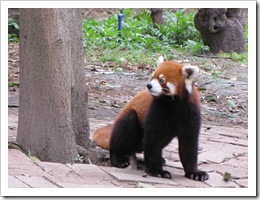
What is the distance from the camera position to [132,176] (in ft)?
15.2

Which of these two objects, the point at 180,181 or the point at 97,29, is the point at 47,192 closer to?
Result: the point at 180,181

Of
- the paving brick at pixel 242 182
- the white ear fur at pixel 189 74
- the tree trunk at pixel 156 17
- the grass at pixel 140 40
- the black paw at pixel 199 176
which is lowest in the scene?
the paving brick at pixel 242 182

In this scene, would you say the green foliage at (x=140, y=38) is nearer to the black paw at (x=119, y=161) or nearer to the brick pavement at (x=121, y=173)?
the brick pavement at (x=121, y=173)

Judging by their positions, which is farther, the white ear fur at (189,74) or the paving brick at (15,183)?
the white ear fur at (189,74)

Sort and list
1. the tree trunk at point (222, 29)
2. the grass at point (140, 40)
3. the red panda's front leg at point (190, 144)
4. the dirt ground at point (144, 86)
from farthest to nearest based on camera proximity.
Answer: the tree trunk at point (222, 29) < the grass at point (140, 40) < the dirt ground at point (144, 86) < the red panda's front leg at point (190, 144)

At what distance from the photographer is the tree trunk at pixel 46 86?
15.4 feet

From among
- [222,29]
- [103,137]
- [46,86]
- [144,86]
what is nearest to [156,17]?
[222,29]

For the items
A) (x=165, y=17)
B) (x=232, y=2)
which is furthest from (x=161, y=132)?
(x=165, y=17)

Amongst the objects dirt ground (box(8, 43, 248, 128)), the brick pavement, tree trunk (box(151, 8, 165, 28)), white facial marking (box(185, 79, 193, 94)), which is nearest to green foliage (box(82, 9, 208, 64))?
tree trunk (box(151, 8, 165, 28))

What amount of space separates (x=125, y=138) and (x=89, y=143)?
0.65m

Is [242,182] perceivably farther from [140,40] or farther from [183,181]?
[140,40]

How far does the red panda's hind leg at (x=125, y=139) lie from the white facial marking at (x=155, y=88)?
0.61 m

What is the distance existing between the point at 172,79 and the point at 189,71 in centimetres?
15

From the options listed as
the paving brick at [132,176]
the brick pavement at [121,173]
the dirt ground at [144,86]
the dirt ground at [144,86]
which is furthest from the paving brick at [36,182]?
the dirt ground at [144,86]
